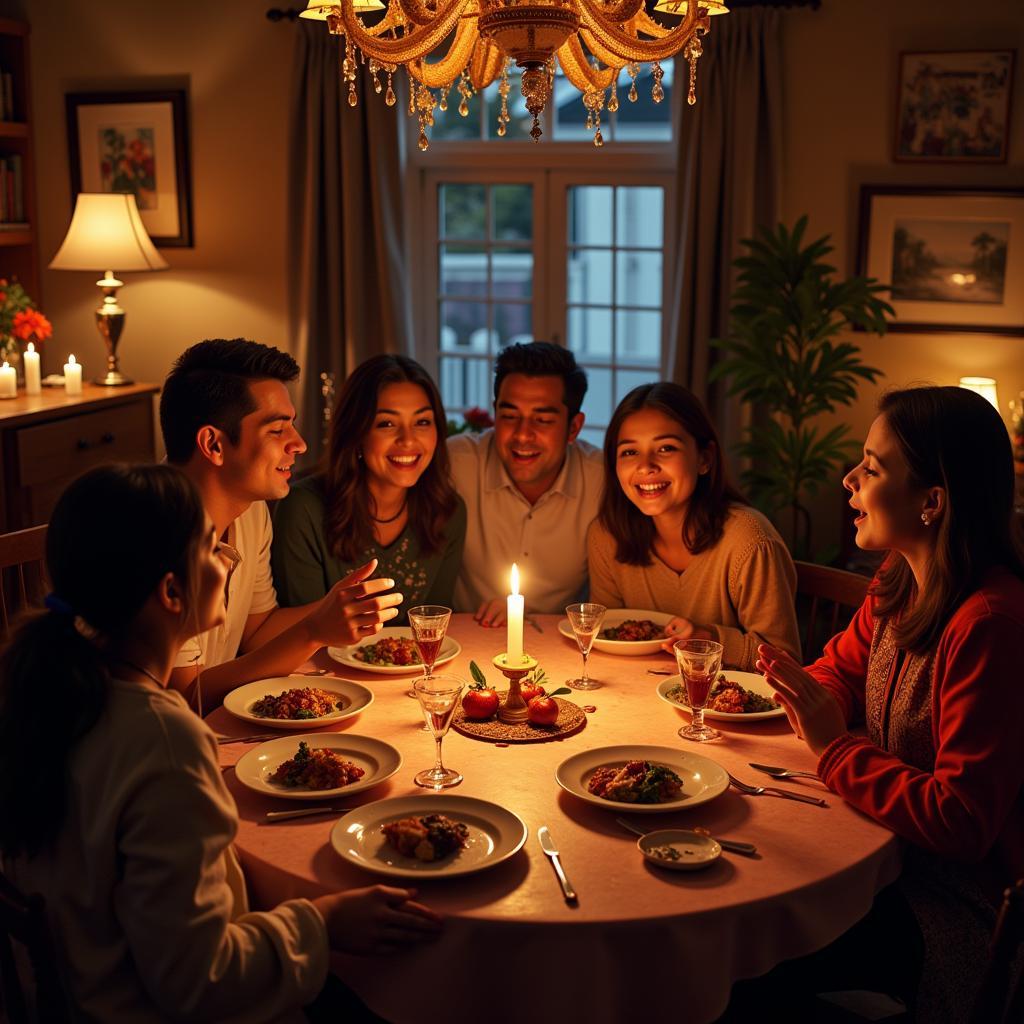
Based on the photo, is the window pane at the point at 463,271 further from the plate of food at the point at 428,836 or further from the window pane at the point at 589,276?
the plate of food at the point at 428,836

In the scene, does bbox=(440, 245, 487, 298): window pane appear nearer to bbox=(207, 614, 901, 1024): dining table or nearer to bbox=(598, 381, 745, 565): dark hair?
bbox=(598, 381, 745, 565): dark hair

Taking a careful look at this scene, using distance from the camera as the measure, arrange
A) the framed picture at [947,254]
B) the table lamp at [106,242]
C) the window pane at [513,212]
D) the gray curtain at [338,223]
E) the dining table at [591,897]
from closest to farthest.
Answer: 1. the dining table at [591,897]
2. the framed picture at [947,254]
3. the table lamp at [106,242]
4. the gray curtain at [338,223]
5. the window pane at [513,212]

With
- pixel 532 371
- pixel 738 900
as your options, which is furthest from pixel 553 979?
pixel 532 371

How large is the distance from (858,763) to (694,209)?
3.46 meters

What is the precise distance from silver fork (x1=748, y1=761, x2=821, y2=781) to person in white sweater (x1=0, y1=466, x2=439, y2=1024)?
821 mm

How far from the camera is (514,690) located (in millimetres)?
2150

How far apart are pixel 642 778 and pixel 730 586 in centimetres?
94

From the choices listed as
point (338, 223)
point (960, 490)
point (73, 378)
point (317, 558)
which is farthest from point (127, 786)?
point (338, 223)

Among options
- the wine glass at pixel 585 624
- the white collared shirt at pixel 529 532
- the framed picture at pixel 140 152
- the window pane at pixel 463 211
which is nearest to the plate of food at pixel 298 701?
the wine glass at pixel 585 624

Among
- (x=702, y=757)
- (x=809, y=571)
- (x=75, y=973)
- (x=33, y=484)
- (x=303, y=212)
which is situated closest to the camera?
(x=75, y=973)

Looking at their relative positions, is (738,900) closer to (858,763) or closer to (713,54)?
(858,763)

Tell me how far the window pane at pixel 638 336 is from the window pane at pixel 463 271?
662 millimetres

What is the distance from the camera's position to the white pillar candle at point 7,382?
15.3ft

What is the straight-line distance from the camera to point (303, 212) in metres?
5.29
